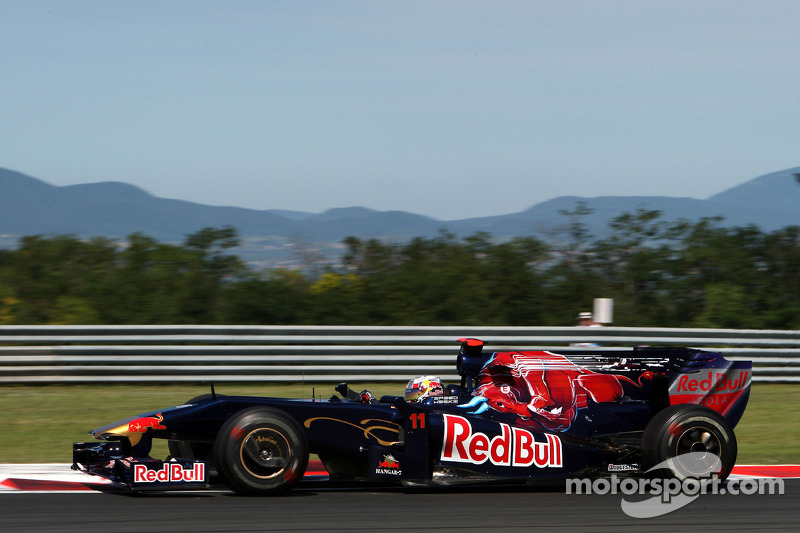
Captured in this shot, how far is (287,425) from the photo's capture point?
6.00 metres

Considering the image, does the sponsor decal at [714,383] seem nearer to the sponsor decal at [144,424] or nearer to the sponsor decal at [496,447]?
the sponsor decal at [496,447]

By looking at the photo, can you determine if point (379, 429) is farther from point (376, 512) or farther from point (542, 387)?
point (542, 387)

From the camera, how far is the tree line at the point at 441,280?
13766 mm

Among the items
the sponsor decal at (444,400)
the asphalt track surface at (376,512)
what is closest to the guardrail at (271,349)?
the sponsor decal at (444,400)

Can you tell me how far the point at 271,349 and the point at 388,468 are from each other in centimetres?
608

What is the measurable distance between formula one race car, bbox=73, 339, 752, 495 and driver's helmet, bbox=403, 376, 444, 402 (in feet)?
0.03

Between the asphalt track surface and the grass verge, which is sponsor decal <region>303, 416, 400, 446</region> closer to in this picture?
the asphalt track surface

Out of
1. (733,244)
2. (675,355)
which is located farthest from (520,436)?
(733,244)

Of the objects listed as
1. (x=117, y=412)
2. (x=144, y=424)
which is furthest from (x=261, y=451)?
(x=117, y=412)

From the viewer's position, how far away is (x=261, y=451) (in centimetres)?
595

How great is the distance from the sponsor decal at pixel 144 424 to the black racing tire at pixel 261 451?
0.42 meters

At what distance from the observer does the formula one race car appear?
5.96 metres

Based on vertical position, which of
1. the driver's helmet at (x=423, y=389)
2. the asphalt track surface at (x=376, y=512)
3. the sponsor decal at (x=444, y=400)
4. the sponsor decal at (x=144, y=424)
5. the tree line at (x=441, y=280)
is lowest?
the asphalt track surface at (x=376, y=512)

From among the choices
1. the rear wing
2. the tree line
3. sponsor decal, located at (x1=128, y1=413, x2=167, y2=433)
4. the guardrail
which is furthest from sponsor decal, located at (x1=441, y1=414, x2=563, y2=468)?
the tree line
